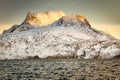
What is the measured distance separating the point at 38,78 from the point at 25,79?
12.4 feet

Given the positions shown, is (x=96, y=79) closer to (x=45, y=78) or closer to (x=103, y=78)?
(x=103, y=78)

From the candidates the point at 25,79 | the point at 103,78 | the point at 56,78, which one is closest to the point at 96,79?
the point at 103,78

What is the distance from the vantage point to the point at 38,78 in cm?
9700

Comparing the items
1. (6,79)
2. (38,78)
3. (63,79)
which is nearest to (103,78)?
(63,79)

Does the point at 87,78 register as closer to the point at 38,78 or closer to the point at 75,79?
the point at 75,79

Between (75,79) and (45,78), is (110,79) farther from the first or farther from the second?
(45,78)

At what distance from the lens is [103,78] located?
308ft

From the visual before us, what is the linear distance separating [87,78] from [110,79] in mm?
6766

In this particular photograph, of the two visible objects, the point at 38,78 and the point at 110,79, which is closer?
the point at 110,79

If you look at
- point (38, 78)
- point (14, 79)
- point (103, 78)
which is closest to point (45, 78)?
point (38, 78)

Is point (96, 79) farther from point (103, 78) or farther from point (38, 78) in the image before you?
point (38, 78)

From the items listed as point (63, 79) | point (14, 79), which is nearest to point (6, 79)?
point (14, 79)

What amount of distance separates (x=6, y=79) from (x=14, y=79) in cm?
211

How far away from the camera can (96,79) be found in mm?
91875
